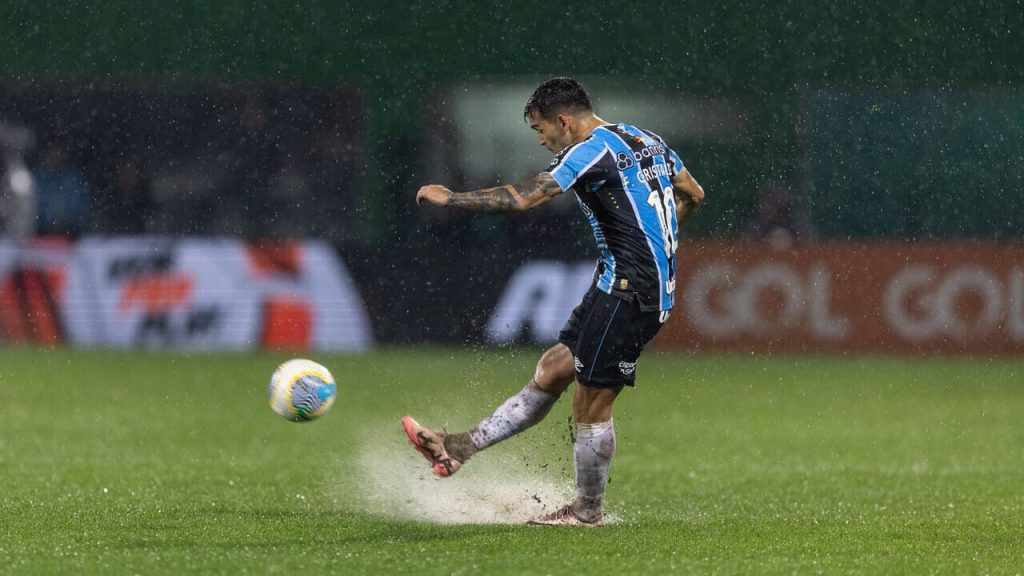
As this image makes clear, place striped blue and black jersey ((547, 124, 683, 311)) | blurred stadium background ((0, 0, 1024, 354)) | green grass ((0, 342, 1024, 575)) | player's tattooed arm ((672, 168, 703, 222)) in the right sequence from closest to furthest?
1. green grass ((0, 342, 1024, 575))
2. striped blue and black jersey ((547, 124, 683, 311))
3. player's tattooed arm ((672, 168, 703, 222))
4. blurred stadium background ((0, 0, 1024, 354))

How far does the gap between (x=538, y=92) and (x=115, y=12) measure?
46.0 feet

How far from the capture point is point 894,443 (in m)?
12.4

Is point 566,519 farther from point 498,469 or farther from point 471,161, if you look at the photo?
point 471,161

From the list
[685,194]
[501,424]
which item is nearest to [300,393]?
[501,424]

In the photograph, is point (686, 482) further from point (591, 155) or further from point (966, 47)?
point (966, 47)

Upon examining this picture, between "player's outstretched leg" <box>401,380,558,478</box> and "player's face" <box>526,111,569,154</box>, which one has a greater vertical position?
"player's face" <box>526,111,569,154</box>

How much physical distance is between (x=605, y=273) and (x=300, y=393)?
1690 mm

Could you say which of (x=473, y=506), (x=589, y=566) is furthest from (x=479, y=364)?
(x=589, y=566)

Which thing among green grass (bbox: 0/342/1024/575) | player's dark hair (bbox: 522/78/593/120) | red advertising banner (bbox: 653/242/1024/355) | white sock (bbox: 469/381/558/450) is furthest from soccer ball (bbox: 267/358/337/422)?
red advertising banner (bbox: 653/242/1024/355)

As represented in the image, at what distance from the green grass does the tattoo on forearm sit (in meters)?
1.59

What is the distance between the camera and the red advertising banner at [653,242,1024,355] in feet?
63.5

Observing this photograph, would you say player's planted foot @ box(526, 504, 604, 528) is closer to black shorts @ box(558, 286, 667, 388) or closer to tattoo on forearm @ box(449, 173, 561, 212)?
black shorts @ box(558, 286, 667, 388)

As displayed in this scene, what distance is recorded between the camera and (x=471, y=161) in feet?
66.4

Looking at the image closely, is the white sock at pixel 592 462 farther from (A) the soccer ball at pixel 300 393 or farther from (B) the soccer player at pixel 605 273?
(A) the soccer ball at pixel 300 393
